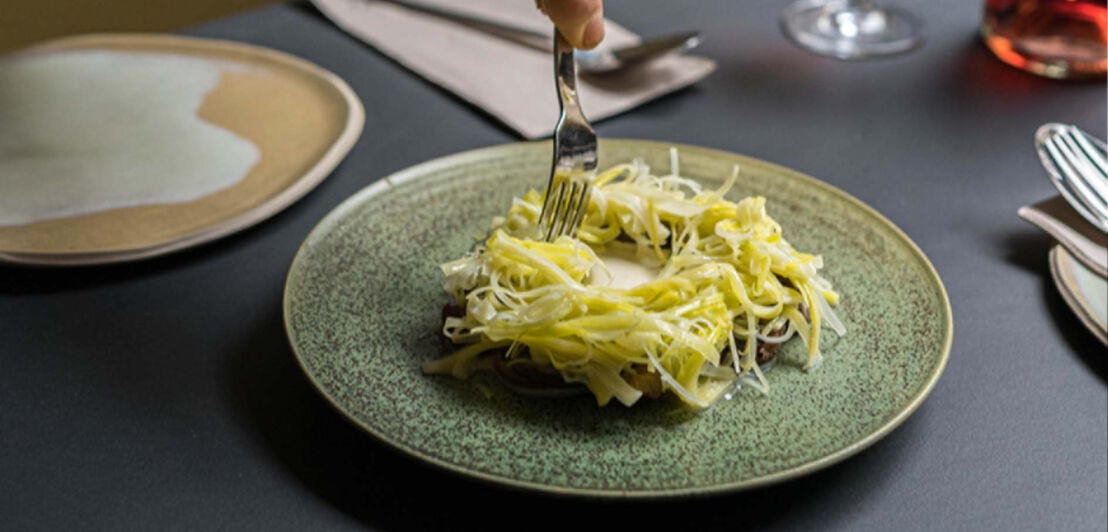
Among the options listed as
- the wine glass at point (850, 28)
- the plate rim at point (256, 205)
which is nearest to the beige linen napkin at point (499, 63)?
the plate rim at point (256, 205)

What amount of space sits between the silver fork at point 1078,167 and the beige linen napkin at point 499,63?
1.87 feet

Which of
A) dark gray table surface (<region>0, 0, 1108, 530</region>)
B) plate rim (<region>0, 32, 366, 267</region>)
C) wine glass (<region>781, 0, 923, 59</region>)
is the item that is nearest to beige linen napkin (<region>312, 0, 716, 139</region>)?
dark gray table surface (<region>0, 0, 1108, 530</region>)

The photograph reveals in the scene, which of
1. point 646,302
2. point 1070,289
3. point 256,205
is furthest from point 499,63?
point 1070,289

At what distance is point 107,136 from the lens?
148cm

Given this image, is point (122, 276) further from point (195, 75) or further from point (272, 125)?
point (195, 75)

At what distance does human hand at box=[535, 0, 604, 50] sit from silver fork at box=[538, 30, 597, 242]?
50 mm

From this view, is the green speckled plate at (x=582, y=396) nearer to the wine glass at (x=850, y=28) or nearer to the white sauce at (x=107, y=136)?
the white sauce at (x=107, y=136)

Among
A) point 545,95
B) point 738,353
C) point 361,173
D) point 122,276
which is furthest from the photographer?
point 545,95

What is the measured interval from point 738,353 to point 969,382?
0.27 metres

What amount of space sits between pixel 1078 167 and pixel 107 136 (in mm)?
1317

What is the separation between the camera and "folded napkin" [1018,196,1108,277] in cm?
118

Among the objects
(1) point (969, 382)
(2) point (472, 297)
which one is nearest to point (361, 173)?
Answer: (2) point (472, 297)

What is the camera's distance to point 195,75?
5.39 ft

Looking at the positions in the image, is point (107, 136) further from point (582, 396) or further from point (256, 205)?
point (582, 396)
